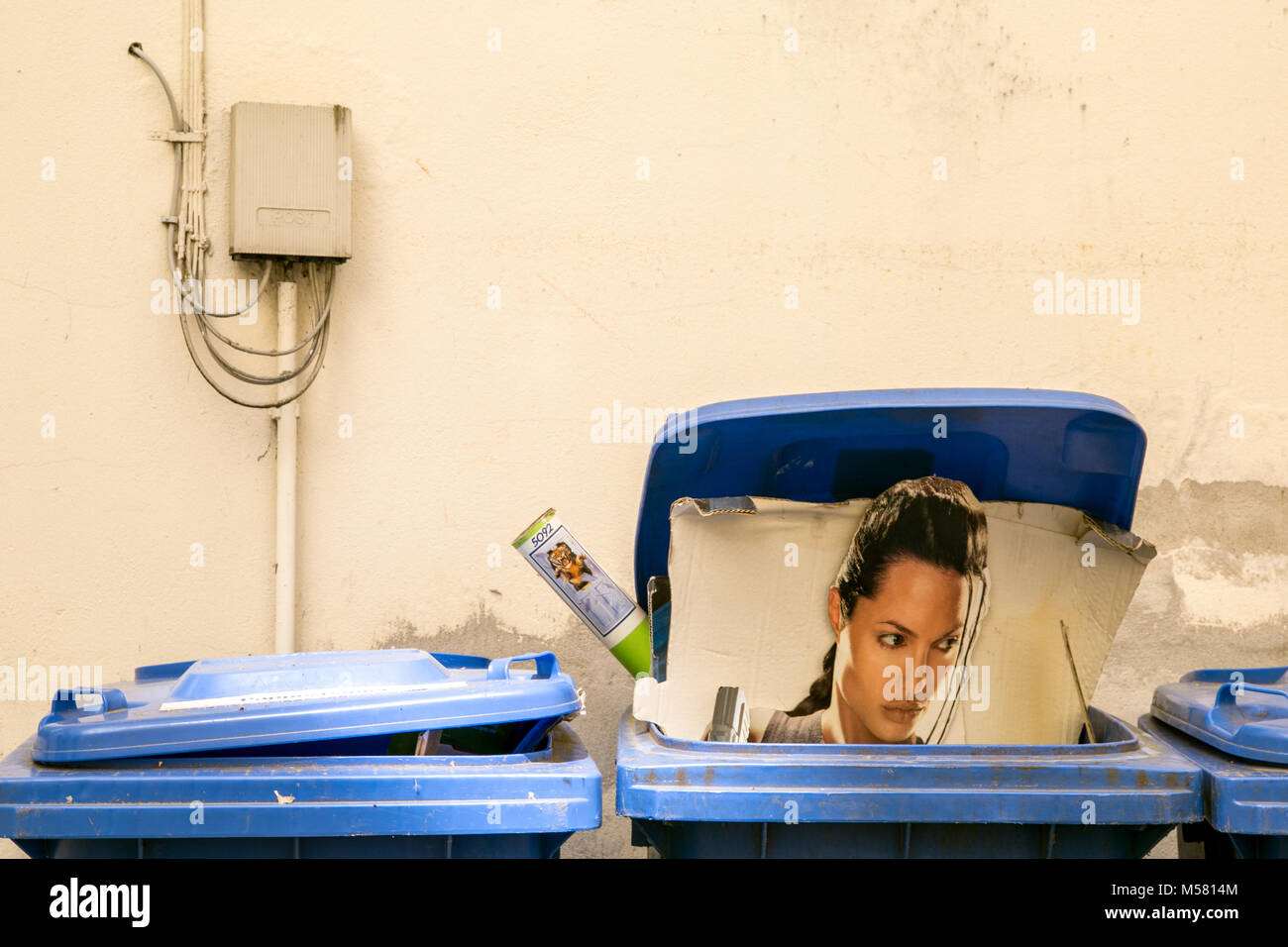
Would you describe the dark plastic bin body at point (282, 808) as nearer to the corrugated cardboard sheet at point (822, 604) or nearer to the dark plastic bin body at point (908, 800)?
the dark plastic bin body at point (908, 800)

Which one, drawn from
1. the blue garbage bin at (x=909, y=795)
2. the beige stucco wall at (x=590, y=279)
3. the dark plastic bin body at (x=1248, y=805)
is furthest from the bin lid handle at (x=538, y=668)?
the beige stucco wall at (x=590, y=279)

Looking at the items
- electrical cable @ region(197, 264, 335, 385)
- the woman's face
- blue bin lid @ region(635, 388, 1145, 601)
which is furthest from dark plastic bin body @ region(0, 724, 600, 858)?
electrical cable @ region(197, 264, 335, 385)

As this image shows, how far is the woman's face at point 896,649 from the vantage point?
2.24 metres

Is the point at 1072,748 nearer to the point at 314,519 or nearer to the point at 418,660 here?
the point at 418,660

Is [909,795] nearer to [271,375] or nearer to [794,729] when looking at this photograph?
[794,729]

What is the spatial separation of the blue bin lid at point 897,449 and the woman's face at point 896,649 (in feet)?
0.79

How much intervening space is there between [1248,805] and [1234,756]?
0.51 ft

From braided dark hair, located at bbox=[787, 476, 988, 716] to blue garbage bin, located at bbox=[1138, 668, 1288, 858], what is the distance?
472 mm

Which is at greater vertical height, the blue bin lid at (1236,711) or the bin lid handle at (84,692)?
the bin lid handle at (84,692)

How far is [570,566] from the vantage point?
245 cm

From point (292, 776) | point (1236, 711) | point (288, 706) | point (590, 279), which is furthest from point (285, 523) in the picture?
point (1236, 711)

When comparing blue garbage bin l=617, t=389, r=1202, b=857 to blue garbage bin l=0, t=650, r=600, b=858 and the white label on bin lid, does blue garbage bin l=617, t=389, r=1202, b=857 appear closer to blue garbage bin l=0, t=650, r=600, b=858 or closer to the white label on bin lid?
blue garbage bin l=0, t=650, r=600, b=858
